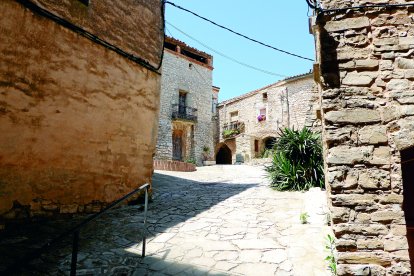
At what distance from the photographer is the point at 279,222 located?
15.6 ft

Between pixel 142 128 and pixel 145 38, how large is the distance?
7.66ft

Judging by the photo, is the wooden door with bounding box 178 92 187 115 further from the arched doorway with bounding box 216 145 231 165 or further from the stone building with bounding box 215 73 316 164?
the arched doorway with bounding box 216 145 231 165

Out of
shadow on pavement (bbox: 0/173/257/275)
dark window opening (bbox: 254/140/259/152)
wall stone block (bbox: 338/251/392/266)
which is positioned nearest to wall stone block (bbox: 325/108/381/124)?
wall stone block (bbox: 338/251/392/266)

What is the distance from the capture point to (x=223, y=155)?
2741cm

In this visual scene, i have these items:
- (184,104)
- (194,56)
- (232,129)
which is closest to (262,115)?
(232,129)

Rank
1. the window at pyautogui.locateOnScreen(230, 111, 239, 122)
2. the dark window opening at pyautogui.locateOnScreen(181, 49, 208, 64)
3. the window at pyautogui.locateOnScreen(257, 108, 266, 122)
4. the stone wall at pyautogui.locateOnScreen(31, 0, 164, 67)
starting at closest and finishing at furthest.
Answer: the stone wall at pyautogui.locateOnScreen(31, 0, 164, 67)
the dark window opening at pyautogui.locateOnScreen(181, 49, 208, 64)
the window at pyautogui.locateOnScreen(257, 108, 266, 122)
the window at pyautogui.locateOnScreen(230, 111, 239, 122)

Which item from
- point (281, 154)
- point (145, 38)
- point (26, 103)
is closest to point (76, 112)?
point (26, 103)

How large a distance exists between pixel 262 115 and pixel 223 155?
19.7 ft

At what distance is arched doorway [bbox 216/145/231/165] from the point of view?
26891 millimetres

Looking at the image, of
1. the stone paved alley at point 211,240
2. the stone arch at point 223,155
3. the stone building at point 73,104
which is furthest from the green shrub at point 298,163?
the stone arch at point 223,155

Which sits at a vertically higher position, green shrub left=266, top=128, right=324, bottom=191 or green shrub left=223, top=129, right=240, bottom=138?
green shrub left=223, top=129, right=240, bottom=138

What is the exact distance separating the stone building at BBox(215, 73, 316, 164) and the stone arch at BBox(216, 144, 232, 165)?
0.34 ft

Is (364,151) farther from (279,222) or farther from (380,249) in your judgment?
(279,222)

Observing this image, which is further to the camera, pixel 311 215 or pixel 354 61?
pixel 311 215
